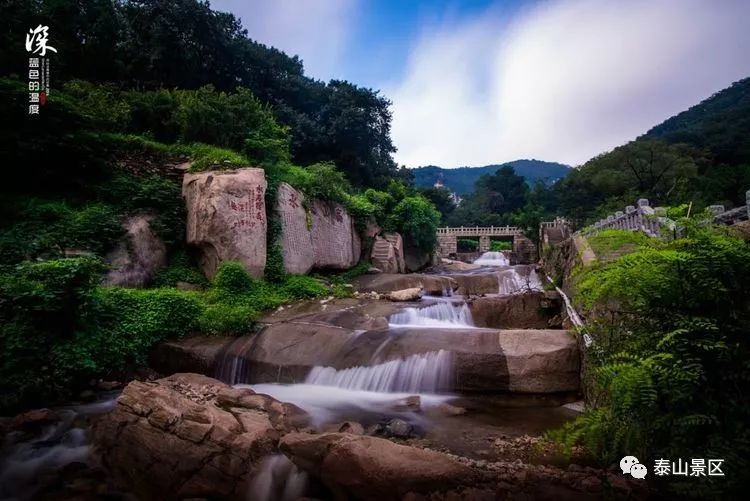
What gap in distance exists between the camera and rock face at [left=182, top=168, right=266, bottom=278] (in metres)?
10.8

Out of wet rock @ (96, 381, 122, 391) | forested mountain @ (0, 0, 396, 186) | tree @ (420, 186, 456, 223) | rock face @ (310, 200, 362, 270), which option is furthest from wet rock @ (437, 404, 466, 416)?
tree @ (420, 186, 456, 223)

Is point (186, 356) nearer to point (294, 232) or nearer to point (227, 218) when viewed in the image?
point (227, 218)

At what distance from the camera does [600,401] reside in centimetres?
452

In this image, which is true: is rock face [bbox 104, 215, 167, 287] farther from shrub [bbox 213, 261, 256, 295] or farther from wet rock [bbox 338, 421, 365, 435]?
wet rock [bbox 338, 421, 365, 435]

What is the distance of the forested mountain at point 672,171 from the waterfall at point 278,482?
2530cm

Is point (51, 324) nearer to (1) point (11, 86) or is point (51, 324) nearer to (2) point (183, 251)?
(2) point (183, 251)

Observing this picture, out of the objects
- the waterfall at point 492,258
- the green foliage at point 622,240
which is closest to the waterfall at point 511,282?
the green foliage at point 622,240

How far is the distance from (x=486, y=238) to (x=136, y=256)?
35.5m

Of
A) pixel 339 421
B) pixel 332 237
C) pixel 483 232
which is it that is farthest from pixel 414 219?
pixel 483 232

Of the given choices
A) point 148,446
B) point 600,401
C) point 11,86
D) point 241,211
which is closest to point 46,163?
point 11,86

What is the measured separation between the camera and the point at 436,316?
32.0 ft

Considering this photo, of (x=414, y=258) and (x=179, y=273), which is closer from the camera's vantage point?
(x=179, y=273)

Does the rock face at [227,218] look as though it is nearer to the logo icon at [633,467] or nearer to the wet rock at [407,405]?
the wet rock at [407,405]

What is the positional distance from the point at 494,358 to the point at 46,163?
12.2 m
